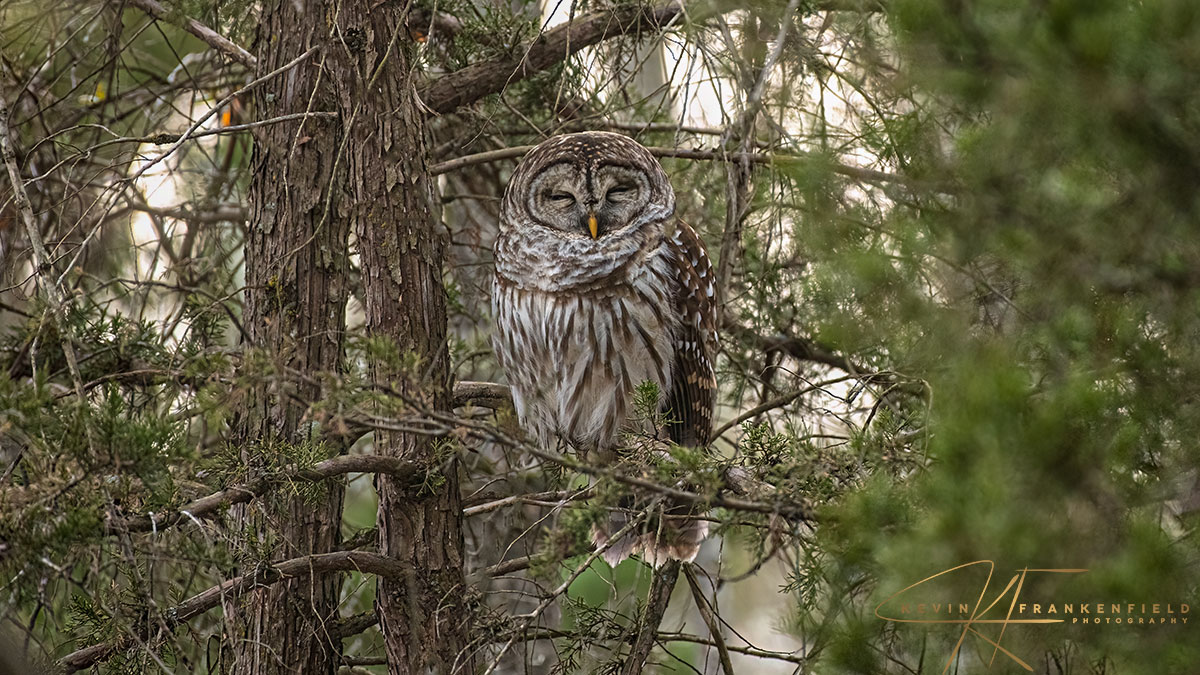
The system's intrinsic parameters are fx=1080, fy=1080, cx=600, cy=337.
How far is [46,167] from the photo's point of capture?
3.68m

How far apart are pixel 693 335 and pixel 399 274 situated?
48.0 inches

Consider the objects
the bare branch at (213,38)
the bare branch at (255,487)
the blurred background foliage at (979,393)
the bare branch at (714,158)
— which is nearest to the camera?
the blurred background foliage at (979,393)

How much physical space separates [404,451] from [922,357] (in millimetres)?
1497

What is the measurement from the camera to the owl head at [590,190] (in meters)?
3.77

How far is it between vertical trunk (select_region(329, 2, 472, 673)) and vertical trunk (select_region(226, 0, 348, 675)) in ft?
0.55

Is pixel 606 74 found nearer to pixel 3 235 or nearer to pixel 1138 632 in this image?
pixel 3 235

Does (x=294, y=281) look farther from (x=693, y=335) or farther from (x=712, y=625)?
(x=712, y=625)

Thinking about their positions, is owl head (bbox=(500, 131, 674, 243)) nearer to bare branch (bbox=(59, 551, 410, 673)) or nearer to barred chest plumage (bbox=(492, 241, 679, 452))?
barred chest plumage (bbox=(492, 241, 679, 452))

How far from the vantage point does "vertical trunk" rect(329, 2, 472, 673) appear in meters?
3.01

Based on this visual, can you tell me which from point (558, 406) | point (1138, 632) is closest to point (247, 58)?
point (558, 406)

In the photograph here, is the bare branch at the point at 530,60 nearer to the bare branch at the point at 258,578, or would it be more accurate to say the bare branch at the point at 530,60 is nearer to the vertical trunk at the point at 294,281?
the vertical trunk at the point at 294,281

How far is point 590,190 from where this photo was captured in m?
3.82
